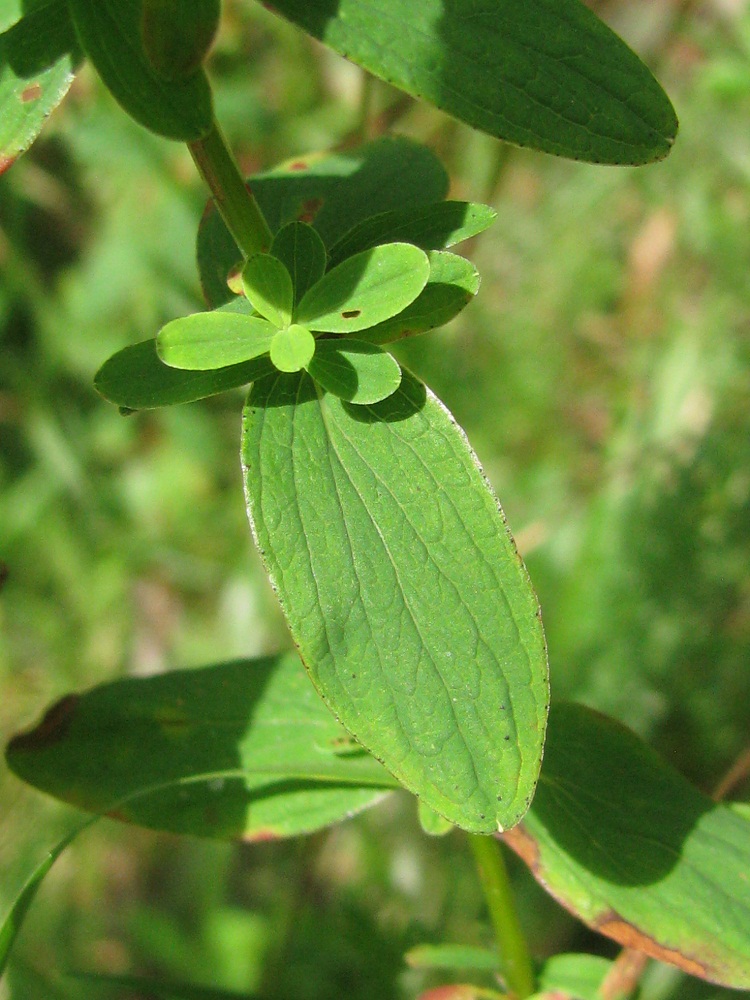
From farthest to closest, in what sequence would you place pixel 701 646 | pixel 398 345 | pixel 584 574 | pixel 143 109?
pixel 584 574 → pixel 701 646 → pixel 398 345 → pixel 143 109

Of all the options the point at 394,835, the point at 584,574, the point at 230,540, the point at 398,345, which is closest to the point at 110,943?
the point at 394,835

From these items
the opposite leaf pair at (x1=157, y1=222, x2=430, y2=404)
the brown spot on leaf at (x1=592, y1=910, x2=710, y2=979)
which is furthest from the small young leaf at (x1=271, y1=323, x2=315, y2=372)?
the brown spot on leaf at (x1=592, y1=910, x2=710, y2=979)

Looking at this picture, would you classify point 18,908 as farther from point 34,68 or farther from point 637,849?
point 34,68

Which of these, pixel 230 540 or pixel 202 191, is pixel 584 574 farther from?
pixel 202 191

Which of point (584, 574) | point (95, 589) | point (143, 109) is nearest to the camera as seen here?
point (143, 109)

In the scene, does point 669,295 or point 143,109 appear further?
point 669,295

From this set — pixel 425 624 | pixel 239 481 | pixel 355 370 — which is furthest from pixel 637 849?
pixel 239 481
